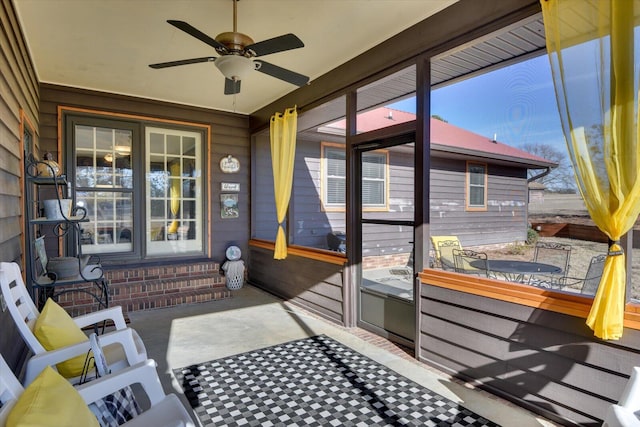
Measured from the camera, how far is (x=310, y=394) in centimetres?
256

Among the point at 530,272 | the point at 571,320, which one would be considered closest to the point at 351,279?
the point at 530,272

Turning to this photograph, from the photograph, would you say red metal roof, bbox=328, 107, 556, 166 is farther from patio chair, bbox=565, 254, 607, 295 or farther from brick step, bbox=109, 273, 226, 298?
brick step, bbox=109, 273, 226, 298

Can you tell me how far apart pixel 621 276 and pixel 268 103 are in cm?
479

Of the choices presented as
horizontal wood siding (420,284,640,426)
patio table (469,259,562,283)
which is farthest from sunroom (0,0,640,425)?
patio table (469,259,562,283)

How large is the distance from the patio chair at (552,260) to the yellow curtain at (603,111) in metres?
1.12

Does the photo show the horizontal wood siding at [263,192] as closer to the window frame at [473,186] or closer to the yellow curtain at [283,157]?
the yellow curtain at [283,157]

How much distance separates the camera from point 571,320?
2.16 metres

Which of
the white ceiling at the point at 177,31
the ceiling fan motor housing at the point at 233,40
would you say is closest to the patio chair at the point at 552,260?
the white ceiling at the point at 177,31

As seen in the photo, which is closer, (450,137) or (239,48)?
(239,48)

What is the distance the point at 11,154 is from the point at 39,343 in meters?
1.61

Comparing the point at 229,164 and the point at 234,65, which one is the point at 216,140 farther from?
the point at 234,65

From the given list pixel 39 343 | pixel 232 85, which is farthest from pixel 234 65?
pixel 39 343

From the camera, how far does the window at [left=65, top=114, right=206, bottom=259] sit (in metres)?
5.00

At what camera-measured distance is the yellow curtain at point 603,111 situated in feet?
6.26
